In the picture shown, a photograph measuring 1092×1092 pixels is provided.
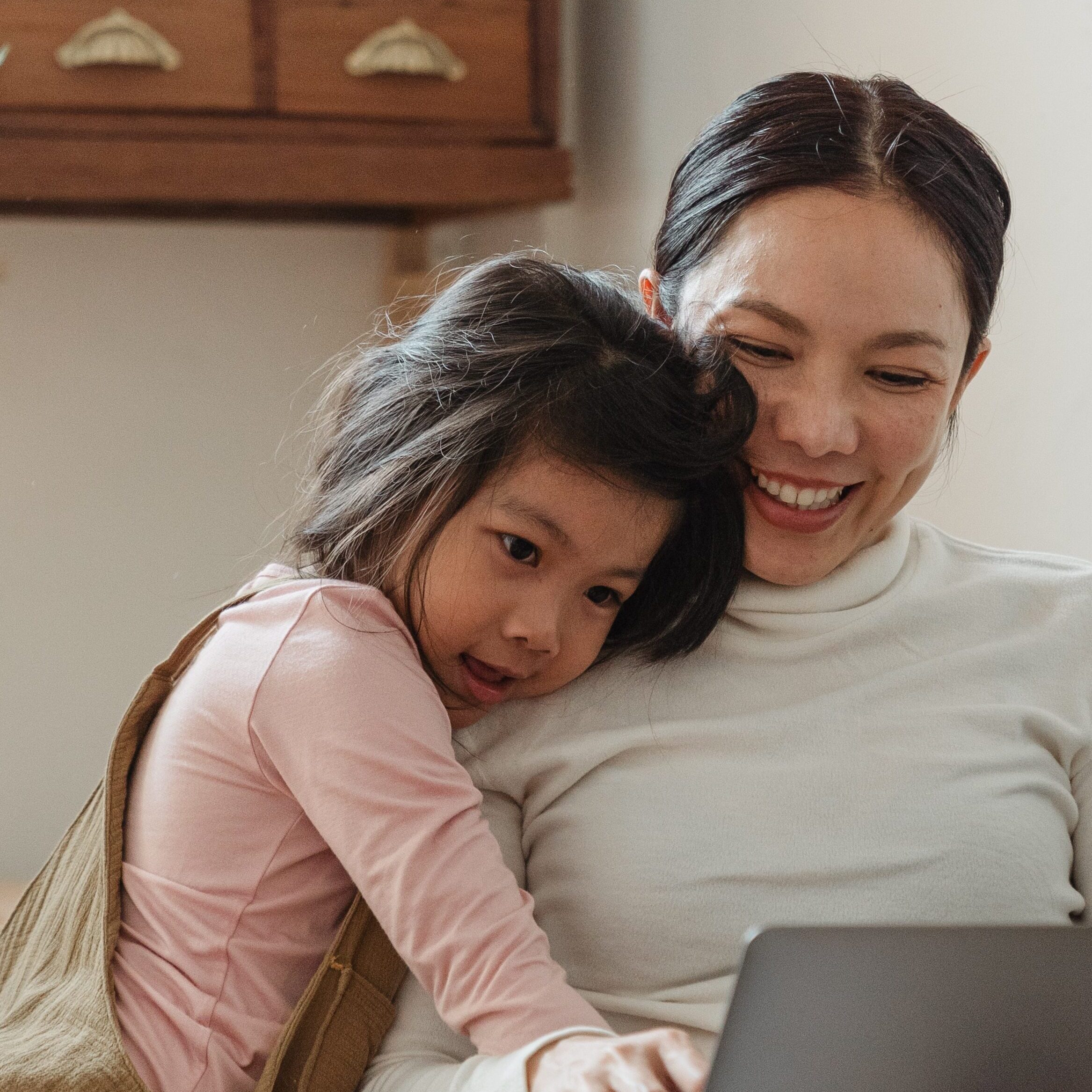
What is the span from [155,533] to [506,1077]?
6.13ft

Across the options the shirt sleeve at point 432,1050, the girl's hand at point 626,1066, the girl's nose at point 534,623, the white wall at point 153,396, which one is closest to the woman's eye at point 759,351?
the girl's nose at point 534,623

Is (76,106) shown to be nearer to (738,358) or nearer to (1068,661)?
(738,358)

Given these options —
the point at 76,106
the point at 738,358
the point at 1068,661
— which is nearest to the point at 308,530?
the point at 738,358

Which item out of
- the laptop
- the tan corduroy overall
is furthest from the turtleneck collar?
the laptop

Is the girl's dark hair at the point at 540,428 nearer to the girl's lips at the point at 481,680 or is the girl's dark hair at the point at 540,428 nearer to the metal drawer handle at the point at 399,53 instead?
the girl's lips at the point at 481,680

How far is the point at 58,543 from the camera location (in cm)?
242

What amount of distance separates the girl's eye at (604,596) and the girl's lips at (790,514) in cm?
12

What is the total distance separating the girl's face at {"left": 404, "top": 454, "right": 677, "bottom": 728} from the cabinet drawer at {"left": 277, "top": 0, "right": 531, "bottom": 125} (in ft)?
3.80

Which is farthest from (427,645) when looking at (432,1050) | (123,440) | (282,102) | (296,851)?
(123,440)

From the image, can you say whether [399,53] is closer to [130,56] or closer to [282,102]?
[282,102]

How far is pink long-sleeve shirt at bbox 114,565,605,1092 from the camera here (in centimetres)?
82

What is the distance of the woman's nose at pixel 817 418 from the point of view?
3.18ft

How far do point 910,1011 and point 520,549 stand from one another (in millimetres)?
488

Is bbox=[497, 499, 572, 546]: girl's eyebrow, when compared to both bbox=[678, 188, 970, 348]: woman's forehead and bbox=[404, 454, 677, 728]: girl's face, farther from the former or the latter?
bbox=[678, 188, 970, 348]: woman's forehead
